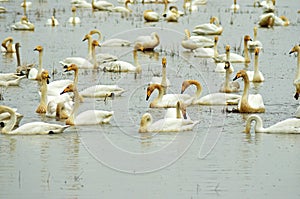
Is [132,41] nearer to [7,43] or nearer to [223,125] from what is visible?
[7,43]

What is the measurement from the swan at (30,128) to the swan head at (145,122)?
1.03 meters

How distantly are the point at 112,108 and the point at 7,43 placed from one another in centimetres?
997

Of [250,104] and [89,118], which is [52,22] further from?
[89,118]

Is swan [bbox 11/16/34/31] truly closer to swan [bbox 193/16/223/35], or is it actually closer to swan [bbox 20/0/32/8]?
swan [bbox 193/16/223/35]

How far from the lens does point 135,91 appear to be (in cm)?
1703

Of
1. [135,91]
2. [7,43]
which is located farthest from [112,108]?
[7,43]

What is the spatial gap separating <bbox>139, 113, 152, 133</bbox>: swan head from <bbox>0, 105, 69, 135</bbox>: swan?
1.03 metres

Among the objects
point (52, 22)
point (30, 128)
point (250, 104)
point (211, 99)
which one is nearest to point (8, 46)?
point (52, 22)

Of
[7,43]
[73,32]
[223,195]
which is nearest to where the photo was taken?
[223,195]

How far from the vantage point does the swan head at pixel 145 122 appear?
12.9 m

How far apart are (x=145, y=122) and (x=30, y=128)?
1.58m

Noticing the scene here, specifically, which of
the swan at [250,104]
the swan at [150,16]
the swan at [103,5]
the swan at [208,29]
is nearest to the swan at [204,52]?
the swan at [208,29]

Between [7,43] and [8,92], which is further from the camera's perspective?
[7,43]

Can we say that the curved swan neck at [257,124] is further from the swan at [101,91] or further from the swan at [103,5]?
the swan at [103,5]
